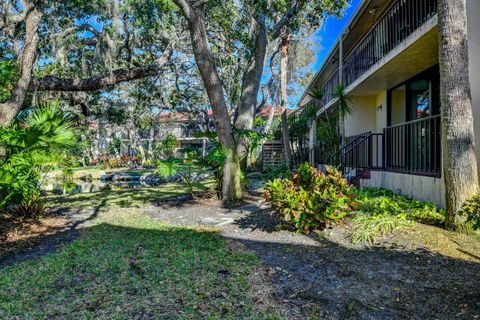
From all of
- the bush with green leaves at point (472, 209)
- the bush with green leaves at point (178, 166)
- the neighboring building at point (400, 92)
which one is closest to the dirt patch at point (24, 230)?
the bush with green leaves at point (178, 166)

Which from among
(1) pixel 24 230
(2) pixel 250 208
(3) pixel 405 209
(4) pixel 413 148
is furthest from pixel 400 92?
(1) pixel 24 230

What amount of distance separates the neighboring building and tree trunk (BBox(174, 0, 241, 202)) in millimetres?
3864

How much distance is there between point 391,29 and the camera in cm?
888

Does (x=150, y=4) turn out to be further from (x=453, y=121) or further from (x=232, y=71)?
(x=453, y=121)

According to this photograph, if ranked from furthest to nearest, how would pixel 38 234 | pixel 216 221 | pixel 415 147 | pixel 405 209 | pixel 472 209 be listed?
pixel 415 147, pixel 216 221, pixel 405 209, pixel 38 234, pixel 472 209

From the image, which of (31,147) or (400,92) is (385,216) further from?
(400,92)

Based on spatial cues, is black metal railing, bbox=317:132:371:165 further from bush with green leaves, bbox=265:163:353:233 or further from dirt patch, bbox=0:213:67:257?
dirt patch, bbox=0:213:67:257

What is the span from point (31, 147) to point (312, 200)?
4.28m

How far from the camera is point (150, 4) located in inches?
460

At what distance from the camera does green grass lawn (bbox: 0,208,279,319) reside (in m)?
2.85

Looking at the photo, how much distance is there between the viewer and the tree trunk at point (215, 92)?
23.7 ft

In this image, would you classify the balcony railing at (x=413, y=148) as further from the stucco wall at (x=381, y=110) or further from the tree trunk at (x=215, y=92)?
the tree trunk at (x=215, y=92)

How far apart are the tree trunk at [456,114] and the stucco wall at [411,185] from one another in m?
1.33

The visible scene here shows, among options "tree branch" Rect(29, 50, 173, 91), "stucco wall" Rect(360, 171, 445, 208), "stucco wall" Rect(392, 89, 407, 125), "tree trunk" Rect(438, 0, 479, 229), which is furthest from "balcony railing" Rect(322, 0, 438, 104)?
"tree branch" Rect(29, 50, 173, 91)
